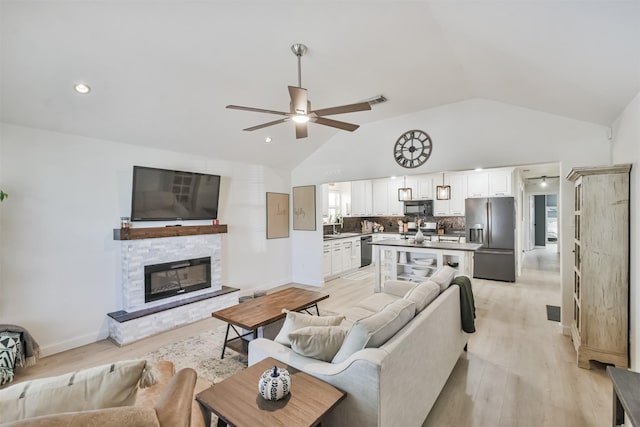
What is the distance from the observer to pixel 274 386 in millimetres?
1360

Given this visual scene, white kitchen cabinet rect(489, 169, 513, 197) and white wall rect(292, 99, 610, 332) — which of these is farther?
white kitchen cabinet rect(489, 169, 513, 197)

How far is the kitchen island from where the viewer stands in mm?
4504

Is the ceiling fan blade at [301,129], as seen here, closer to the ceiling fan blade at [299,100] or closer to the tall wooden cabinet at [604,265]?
the ceiling fan blade at [299,100]

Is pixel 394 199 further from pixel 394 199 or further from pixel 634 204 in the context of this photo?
pixel 634 204

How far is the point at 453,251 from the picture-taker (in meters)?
4.48

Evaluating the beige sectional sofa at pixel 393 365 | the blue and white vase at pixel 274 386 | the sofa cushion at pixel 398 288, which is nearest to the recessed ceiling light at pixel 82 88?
the beige sectional sofa at pixel 393 365

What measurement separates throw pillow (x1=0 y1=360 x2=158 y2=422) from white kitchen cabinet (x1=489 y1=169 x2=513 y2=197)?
6.84m

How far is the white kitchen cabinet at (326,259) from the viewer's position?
242 inches

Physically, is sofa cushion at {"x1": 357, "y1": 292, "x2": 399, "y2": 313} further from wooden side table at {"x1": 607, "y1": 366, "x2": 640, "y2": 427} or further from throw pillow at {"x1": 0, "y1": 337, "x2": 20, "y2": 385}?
throw pillow at {"x1": 0, "y1": 337, "x2": 20, "y2": 385}

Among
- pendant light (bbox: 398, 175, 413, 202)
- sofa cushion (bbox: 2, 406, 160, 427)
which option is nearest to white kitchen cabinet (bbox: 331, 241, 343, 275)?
pendant light (bbox: 398, 175, 413, 202)

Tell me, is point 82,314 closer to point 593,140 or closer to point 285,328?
point 285,328

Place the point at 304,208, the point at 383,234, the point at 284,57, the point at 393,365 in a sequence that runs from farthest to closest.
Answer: the point at 383,234, the point at 304,208, the point at 284,57, the point at 393,365

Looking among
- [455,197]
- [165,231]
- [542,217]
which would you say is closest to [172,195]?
[165,231]

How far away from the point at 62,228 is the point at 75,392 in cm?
316
